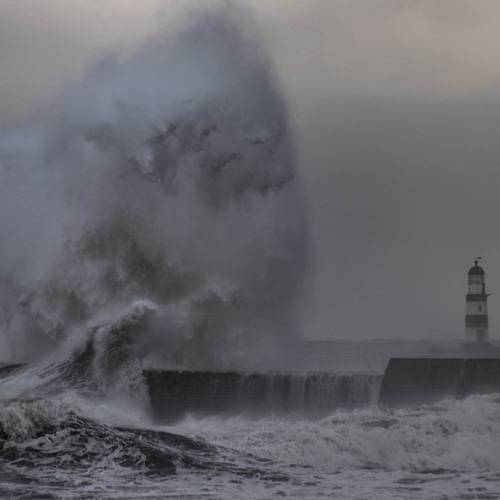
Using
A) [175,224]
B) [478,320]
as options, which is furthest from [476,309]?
[175,224]

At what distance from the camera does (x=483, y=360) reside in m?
16.3

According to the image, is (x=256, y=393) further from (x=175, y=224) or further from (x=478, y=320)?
(x=478, y=320)

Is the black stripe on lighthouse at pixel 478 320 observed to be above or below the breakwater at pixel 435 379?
above

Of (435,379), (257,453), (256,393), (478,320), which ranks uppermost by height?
(478,320)

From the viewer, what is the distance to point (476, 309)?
96.3ft

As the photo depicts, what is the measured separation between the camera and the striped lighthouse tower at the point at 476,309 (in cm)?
2930

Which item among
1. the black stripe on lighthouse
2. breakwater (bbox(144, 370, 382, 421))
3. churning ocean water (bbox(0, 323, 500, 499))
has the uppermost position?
the black stripe on lighthouse

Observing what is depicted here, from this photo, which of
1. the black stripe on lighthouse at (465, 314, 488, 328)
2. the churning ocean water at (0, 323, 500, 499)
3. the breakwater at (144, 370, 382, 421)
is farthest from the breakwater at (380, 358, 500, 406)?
the black stripe on lighthouse at (465, 314, 488, 328)

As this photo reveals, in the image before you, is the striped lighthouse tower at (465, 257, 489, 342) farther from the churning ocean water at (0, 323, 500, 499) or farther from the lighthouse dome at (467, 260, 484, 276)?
the churning ocean water at (0, 323, 500, 499)

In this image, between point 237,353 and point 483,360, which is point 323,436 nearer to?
point 483,360

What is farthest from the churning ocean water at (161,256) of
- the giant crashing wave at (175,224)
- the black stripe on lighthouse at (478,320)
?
the black stripe on lighthouse at (478,320)

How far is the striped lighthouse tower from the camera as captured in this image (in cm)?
2930

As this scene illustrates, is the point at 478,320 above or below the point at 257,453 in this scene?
above

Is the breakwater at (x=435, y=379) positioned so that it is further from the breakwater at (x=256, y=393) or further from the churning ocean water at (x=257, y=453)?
the breakwater at (x=256, y=393)
